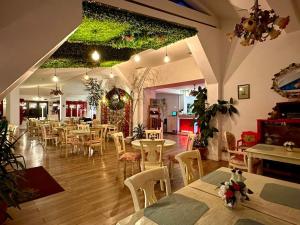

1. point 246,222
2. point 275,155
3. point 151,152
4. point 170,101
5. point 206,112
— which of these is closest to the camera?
point 246,222

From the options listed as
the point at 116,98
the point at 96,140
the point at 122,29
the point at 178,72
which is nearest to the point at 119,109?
the point at 116,98

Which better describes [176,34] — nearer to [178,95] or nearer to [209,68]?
[209,68]

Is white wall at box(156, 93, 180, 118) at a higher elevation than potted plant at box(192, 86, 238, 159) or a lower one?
higher

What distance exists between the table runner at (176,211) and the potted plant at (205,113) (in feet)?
12.7

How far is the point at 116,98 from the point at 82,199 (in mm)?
6692

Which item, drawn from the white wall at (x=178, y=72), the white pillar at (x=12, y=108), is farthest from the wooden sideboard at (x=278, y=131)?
the white pillar at (x=12, y=108)

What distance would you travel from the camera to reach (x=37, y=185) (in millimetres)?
3473

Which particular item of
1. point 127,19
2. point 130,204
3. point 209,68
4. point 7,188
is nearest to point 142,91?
point 209,68

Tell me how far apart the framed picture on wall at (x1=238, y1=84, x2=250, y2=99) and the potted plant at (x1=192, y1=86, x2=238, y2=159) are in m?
0.25

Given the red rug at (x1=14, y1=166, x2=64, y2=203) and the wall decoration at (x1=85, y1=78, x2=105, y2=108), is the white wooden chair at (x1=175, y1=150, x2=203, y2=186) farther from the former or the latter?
the wall decoration at (x1=85, y1=78, x2=105, y2=108)

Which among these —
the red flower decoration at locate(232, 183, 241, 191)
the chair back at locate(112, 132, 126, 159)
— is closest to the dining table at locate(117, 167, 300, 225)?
the red flower decoration at locate(232, 183, 241, 191)

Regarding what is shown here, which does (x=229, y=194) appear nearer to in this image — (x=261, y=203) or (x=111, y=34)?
(x=261, y=203)

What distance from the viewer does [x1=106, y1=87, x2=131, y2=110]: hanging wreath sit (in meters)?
9.01

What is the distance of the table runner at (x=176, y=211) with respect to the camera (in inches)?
43.7
